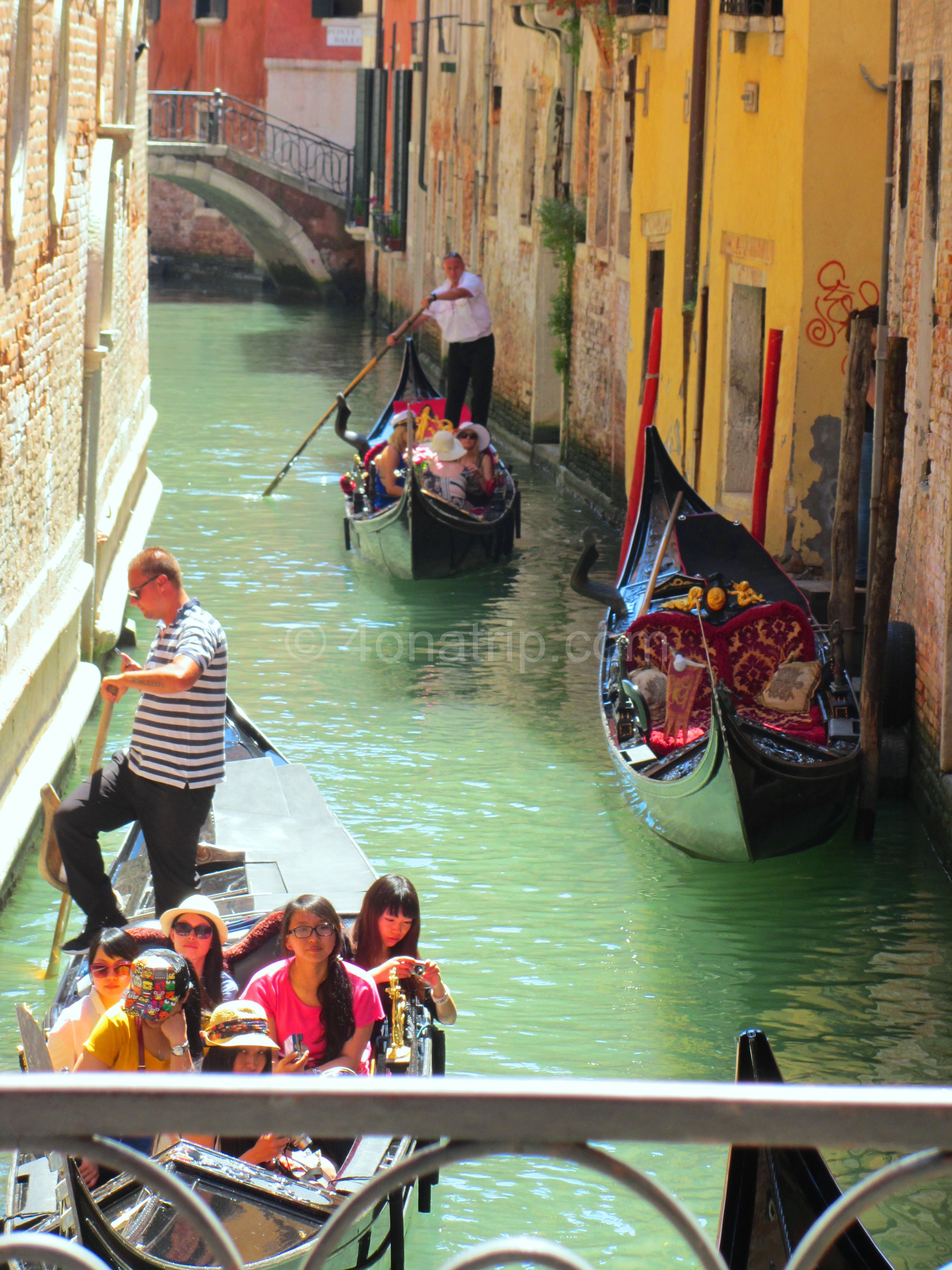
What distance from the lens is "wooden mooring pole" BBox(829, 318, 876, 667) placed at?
5711 millimetres

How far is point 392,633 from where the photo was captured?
24.4 feet

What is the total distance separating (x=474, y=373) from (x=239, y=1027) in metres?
7.97

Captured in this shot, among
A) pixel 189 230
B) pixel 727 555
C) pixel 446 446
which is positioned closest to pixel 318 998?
pixel 727 555

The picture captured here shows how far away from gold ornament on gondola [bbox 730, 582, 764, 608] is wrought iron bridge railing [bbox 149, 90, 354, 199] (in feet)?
53.5

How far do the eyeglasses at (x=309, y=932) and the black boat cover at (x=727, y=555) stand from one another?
334 centimetres

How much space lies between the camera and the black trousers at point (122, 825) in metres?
3.57

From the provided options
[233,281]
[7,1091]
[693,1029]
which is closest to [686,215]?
[693,1029]

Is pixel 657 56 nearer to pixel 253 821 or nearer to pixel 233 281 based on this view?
pixel 253 821

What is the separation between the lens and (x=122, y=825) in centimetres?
363

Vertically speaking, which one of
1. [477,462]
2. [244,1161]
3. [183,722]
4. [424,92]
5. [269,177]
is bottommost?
[244,1161]

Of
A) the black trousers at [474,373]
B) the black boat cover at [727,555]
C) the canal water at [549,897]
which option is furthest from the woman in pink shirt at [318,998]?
the black trousers at [474,373]

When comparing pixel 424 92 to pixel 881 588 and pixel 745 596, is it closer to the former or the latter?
pixel 745 596

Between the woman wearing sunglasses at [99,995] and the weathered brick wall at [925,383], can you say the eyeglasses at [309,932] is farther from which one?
the weathered brick wall at [925,383]

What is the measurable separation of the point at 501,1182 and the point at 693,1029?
2.64ft
